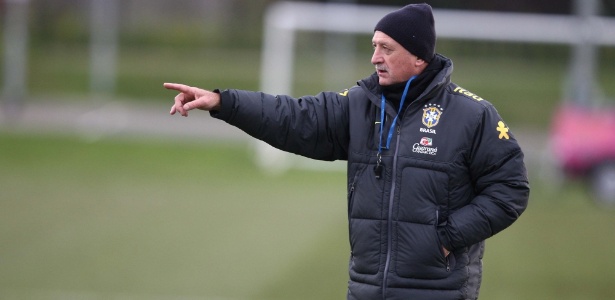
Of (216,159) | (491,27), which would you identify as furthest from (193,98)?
(216,159)

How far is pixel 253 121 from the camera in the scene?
4.37 meters

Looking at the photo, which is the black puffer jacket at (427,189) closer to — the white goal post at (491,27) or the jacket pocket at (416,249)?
the jacket pocket at (416,249)

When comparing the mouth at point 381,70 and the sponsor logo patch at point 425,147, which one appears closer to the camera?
the sponsor logo patch at point 425,147

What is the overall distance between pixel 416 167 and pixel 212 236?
22.9 feet

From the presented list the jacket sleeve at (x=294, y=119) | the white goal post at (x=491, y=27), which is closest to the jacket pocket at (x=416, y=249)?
the jacket sleeve at (x=294, y=119)

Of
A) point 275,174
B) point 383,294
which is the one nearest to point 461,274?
point 383,294

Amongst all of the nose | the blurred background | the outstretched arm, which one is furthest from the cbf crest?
the blurred background

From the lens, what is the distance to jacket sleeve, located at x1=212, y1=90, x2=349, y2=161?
A: 14.3ft

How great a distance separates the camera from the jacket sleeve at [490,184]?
13.8ft

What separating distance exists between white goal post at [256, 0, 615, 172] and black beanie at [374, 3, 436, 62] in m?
12.0

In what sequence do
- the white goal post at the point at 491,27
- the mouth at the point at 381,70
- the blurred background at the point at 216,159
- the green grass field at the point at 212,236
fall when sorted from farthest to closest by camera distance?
the white goal post at the point at 491,27 → the blurred background at the point at 216,159 → the green grass field at the point at 212,236 → the mouth at the point at 381,70

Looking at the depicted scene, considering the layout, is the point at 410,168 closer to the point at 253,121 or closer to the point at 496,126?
A: the point at 496,126

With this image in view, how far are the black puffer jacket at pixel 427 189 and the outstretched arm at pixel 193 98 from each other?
5 centimetres

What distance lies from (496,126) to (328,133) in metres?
0.67
